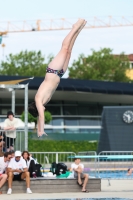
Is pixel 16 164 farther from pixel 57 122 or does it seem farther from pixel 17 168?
pixel 57 122

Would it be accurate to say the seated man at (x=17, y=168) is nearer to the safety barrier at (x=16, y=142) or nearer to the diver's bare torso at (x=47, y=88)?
the safety barrier at (x=16, y=142)

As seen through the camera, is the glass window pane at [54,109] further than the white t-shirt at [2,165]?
Yes

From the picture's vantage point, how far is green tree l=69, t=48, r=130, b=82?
82.6 metres

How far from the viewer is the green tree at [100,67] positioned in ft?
271

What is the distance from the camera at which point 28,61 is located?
8631 centimetres

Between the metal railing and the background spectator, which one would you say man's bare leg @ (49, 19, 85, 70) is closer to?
the background spectator

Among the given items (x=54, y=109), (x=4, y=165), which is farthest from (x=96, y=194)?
(x=54, y=109)

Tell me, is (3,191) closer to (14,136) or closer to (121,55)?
(14,136)

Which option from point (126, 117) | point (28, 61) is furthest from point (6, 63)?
point (126, 117)

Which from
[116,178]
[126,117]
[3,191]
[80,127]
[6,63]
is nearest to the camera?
[3,191]

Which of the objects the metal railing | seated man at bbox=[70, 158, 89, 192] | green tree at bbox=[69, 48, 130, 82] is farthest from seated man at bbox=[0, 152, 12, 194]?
green tree at bbox=[69, 48, 130, 82]

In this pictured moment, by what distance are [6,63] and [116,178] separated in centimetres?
6276

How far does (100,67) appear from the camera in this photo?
84625 millimetres

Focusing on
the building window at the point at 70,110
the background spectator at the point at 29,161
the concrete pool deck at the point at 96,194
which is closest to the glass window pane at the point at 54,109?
the building window at the point at 70,110
